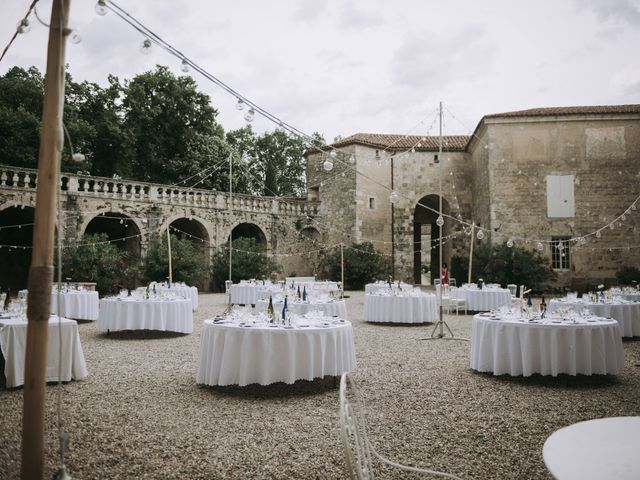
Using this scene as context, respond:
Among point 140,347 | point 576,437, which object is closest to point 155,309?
point 140,347

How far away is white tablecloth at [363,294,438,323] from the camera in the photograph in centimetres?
1100

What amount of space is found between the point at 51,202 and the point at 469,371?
550cm

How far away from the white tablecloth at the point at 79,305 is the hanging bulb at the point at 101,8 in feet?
29.7

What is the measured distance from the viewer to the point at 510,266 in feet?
62.5

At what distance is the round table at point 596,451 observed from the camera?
5.68ft

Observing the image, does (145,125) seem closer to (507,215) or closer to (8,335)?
(507,215)

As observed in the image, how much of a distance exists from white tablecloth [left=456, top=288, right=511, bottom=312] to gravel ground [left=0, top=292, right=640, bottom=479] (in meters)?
6.34

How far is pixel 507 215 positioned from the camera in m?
20.8

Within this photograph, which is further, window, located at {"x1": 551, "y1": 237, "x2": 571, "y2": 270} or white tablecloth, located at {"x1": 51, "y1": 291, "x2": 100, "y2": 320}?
window, located at {"x1": 551, "y1": 237, "x2": 571, "y2": 270}

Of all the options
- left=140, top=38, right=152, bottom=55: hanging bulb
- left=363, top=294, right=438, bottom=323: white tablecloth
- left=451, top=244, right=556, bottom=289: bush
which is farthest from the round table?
left=451, top=244, right=556, bottom=289: bush

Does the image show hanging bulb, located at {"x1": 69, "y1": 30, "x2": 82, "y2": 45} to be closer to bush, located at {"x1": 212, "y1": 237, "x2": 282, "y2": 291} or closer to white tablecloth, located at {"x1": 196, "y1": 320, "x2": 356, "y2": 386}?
white tablecloth, located at {"x1": 196, "y1": 320, "x2": 356, "y2": 386}

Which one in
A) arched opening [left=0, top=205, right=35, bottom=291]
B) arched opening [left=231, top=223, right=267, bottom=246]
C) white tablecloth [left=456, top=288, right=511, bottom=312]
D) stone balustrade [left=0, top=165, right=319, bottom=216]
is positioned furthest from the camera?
arched opening [left=231, top=223, right=267, bottom=246]

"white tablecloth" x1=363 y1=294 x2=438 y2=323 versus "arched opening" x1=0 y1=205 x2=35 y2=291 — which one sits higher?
"arched opening" x1=0 y1=205 x2=35 y2=291

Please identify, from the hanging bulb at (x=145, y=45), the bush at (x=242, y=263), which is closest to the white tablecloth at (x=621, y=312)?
the hanging bulb at (x=145, y=45)
